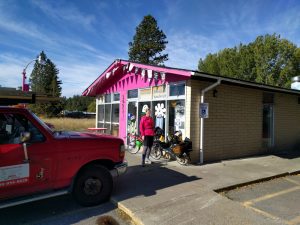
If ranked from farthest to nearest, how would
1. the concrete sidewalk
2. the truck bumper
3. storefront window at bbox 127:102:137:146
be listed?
1. storefront window at bbox 127:102:137:146
2. the truck bumper
3. the concrete sidewalk

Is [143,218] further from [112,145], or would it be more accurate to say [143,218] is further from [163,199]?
[112,145]

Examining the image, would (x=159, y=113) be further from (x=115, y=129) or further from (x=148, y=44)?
(x=148, y=44)

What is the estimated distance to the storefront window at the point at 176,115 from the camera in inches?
387

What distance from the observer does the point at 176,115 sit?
1011 cm

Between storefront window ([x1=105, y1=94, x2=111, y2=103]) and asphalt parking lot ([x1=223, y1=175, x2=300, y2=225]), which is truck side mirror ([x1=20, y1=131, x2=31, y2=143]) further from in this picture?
storefront window ([x1=105, y1=94, x2=111, y2=103])

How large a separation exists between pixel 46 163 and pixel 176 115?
Answer: 5.94 m

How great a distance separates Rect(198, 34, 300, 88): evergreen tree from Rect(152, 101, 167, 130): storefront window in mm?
26622

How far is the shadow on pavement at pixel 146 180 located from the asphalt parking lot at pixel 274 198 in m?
1.36

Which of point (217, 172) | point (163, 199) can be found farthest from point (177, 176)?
point (163, 199)

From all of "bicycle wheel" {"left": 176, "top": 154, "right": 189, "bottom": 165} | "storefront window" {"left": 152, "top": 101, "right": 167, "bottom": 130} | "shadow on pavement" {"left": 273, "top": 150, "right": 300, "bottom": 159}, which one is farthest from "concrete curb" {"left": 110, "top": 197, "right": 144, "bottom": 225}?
"shadow on pavement" {"left": 273, "top": 150, "right": 300, "bottom": 159}

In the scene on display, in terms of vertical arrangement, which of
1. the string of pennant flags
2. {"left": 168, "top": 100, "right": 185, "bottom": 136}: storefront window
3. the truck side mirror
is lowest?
the truck side mirror

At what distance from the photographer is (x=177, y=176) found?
7645mm

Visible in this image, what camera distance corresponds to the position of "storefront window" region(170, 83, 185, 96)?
9.80 m

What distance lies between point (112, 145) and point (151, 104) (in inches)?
223
